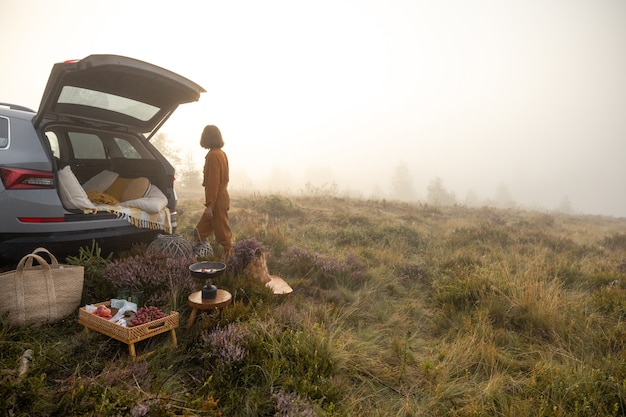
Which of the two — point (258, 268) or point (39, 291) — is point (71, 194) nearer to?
point (39, 291)

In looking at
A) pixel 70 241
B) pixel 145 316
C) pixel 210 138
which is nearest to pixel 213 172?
pixel 210 138

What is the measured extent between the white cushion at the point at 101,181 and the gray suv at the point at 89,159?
2 cm

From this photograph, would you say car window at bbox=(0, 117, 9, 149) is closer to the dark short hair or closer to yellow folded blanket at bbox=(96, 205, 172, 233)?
yellow folded blanket at bbox=(96, 205, 172, 233)

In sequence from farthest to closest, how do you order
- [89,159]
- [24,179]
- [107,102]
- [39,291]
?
[89,159] < [107,102] < [24,179] < [39,291]

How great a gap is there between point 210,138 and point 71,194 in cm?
215

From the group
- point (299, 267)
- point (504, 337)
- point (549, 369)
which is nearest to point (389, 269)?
point (299, 267)

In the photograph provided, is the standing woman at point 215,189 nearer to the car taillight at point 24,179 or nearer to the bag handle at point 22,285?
the car taillight at point 24,179

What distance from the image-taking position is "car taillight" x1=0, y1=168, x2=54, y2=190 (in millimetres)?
3248

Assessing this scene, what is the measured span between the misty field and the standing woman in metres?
1.11

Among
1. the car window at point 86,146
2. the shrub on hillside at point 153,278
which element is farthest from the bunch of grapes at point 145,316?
the car window at point 86,146

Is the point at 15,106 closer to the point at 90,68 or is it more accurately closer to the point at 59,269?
the point at 90,68

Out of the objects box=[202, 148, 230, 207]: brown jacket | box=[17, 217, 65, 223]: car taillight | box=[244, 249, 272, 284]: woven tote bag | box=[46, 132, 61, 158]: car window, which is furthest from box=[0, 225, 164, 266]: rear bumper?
box=[46, 132, 61, 158]: car window

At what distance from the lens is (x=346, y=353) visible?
2994mm

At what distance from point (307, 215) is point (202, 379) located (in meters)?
8.58
